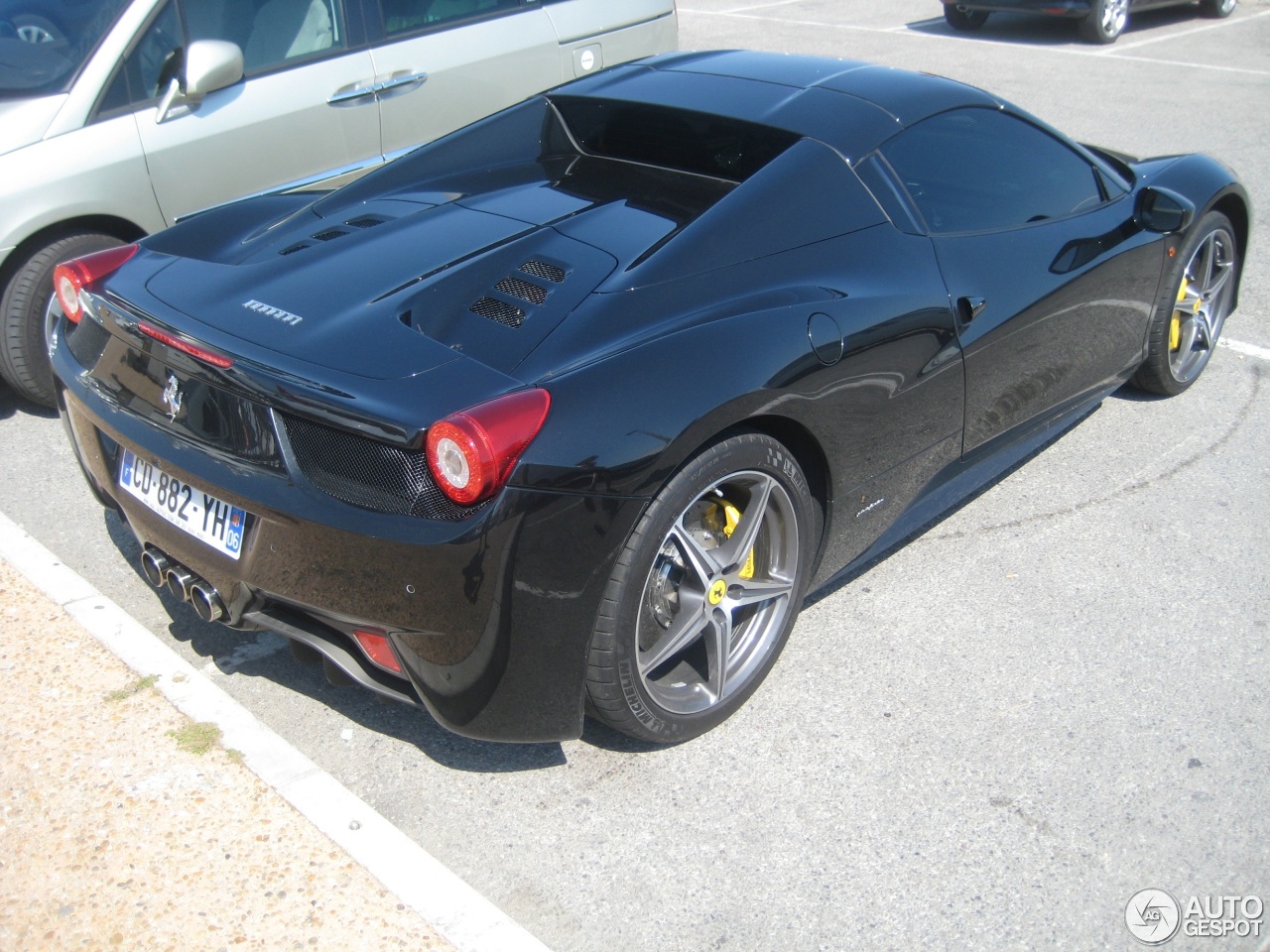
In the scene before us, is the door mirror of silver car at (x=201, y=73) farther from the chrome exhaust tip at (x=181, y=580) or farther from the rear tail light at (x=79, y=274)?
the chrome exhaust tip at (x=181, y=580)

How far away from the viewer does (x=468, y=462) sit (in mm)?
2391

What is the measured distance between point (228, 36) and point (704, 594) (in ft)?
11.4

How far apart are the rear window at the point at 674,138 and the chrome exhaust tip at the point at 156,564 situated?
1.72 meters

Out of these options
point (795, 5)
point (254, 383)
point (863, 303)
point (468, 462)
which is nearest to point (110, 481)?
point (254, 383)

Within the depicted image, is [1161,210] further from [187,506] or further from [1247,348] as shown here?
[187,506]

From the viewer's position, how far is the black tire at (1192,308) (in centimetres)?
462

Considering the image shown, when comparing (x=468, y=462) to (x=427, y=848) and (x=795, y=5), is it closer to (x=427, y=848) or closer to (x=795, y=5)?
(x=427, y=848)

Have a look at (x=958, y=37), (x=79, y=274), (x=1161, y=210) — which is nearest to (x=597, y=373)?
(x=79, y=274)

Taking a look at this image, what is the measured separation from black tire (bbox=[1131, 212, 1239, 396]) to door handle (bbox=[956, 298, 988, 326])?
146 cm

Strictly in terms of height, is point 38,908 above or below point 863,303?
below

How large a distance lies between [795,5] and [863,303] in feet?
44.5

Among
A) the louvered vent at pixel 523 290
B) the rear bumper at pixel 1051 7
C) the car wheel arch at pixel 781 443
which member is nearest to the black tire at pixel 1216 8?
the rear bumper at pixel 1051 7

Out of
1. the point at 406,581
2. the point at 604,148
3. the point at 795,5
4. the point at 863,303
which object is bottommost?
the point at 795,5

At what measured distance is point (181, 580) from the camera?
2.89 metres
